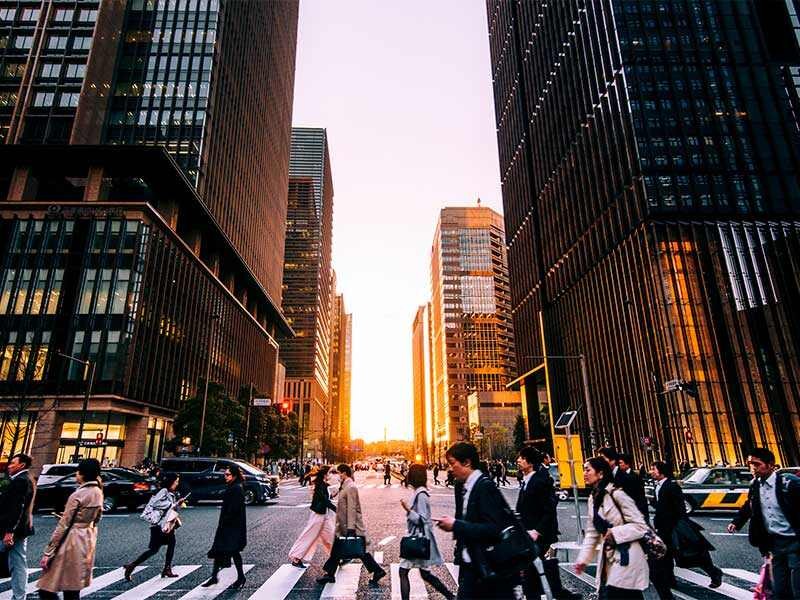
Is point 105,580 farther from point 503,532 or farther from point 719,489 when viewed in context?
point 719,489

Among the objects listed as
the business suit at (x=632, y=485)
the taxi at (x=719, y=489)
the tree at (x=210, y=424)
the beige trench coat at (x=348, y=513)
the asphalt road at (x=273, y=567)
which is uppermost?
the tree at (x=210, y=424)

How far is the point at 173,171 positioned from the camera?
43.7 meters

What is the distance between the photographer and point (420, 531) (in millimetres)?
5953

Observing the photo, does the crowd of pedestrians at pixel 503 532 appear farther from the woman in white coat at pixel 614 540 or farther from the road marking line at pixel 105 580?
the road marking line at pixel 105 580

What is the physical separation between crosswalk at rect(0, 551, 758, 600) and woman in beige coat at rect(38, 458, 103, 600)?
1698 mm

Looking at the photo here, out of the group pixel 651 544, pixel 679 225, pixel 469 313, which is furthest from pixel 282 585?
pixel 469 313

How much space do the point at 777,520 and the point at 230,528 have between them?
727 centimetres

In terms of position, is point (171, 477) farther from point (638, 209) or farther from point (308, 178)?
point (308, 178)

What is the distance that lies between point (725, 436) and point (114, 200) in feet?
182

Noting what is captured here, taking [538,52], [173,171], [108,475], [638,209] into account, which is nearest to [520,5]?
[538,52]

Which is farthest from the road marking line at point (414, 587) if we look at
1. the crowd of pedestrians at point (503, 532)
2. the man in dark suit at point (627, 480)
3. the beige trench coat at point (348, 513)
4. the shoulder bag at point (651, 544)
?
the shoulder bag at point (651, 544)

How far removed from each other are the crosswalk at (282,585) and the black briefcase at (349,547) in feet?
1.31

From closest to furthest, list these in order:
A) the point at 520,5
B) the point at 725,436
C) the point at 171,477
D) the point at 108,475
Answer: the point at 171,477 < the point at 108,475 < the point at 725,436 < the point at 520,5

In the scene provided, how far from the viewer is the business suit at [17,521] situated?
564 centimetres
